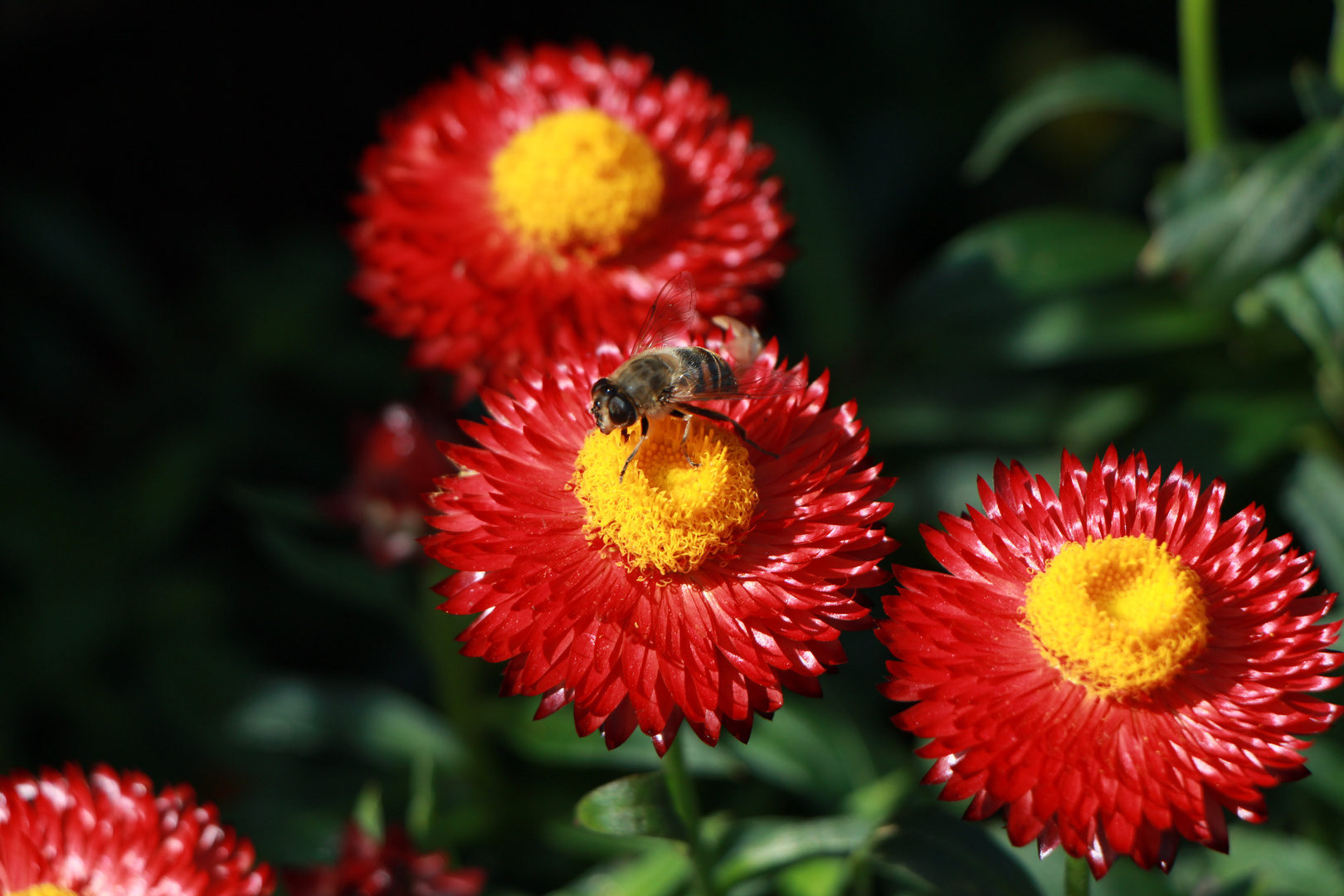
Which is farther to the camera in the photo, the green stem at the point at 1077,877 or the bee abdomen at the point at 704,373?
the bee abdomen at the point at 704,373

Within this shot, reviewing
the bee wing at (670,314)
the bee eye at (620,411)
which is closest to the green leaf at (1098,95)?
the bee wing at (670,314)

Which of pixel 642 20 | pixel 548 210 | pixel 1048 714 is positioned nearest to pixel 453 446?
pixel 548 210

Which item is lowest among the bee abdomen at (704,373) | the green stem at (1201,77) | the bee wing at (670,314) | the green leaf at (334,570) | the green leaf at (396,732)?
the bee abdomen at (704,373)

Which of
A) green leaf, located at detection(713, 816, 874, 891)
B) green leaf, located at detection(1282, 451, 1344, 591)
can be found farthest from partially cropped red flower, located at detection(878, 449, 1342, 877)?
green leaf, located at detection(1282, 451, 1344, 591)

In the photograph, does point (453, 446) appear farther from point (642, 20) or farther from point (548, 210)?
point (642, 20)

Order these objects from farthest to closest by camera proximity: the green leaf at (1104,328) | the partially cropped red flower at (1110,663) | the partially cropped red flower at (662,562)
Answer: the green leaf at (1104,328)
the partially cropped red flower at (662,562)
the partially cropped red flower at (1110,663)

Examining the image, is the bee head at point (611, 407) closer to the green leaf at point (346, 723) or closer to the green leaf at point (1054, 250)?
the green leaf at point (346, 723)

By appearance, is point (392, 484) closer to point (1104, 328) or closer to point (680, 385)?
point (680, 385)

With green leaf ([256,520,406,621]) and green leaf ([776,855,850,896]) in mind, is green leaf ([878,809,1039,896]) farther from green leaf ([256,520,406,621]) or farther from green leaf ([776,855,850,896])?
green leaf ([256,520,406,621])
